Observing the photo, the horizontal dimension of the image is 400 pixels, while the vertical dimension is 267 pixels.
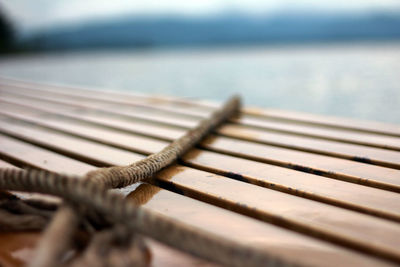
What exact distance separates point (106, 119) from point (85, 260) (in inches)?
55.8

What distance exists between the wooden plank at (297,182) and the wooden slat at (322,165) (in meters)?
0.05

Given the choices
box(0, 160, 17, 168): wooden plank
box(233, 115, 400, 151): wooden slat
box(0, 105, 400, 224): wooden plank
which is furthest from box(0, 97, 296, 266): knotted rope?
box(233, 115, 400, 151): wooden slat

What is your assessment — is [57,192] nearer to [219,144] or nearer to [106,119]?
[219,144]

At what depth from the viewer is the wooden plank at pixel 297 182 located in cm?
83

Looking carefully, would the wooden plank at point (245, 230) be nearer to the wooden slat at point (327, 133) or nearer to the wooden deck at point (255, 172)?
the wooden deck at point (255, 172)

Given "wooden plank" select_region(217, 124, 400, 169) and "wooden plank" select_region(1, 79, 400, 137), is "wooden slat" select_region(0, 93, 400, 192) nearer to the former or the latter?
"wooden plank" select_region(217, 124, 400, 169)

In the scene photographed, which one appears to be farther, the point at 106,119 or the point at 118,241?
the point at 106,119

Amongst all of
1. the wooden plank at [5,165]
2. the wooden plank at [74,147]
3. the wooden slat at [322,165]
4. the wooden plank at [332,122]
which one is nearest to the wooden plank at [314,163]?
the wooden slat at [322,165]

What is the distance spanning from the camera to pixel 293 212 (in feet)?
2.63

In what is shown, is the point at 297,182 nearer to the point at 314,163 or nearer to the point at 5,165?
the point at 314,163

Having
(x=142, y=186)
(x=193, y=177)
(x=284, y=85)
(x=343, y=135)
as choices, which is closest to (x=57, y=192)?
(x=142, y=186)

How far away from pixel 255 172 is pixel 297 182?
0.45 ft

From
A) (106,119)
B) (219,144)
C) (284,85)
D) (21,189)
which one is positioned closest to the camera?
(21,189)

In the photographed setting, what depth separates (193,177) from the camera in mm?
Result: 1051
